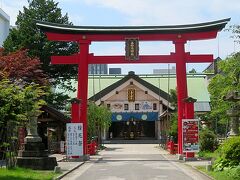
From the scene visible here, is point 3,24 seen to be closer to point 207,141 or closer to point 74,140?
point 74,140

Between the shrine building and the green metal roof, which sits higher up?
the green metal roof

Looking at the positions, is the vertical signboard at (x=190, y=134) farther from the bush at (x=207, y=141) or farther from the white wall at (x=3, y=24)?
the white wall at (x=3, y=24)

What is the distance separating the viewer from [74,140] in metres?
28.1

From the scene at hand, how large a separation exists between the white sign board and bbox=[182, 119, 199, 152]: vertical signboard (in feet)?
20.5

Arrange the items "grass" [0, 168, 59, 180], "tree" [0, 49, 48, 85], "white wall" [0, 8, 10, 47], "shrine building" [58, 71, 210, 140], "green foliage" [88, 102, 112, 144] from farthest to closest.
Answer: "shrine building" [58, 71, 210, 140] < "white wall" [0, 8, 10, 47] < "green foliage" [88, 102, 112, 144] < "tree" [0, 49, 48, 85] < "grass" [0, 168, 59, 180]

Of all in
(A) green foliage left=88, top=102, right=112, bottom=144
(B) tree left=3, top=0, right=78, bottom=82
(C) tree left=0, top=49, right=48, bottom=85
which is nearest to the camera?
(C) tree left=0, top=49, right=48, bottom=85

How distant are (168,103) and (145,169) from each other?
120 ft

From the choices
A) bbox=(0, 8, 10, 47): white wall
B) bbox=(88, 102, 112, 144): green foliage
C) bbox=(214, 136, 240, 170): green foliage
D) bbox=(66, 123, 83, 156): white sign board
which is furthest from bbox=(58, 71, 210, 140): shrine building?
bbox=(214, 136, 240, 170): green foliage

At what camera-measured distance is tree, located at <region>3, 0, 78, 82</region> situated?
1590 inches

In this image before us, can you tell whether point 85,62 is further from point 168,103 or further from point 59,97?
point 168,103

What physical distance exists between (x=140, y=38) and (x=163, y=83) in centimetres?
3927

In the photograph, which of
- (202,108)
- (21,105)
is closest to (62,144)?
(21,105)

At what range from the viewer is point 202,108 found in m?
63.8

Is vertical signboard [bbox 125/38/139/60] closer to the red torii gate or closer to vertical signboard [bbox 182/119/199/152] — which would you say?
the red torii gate
